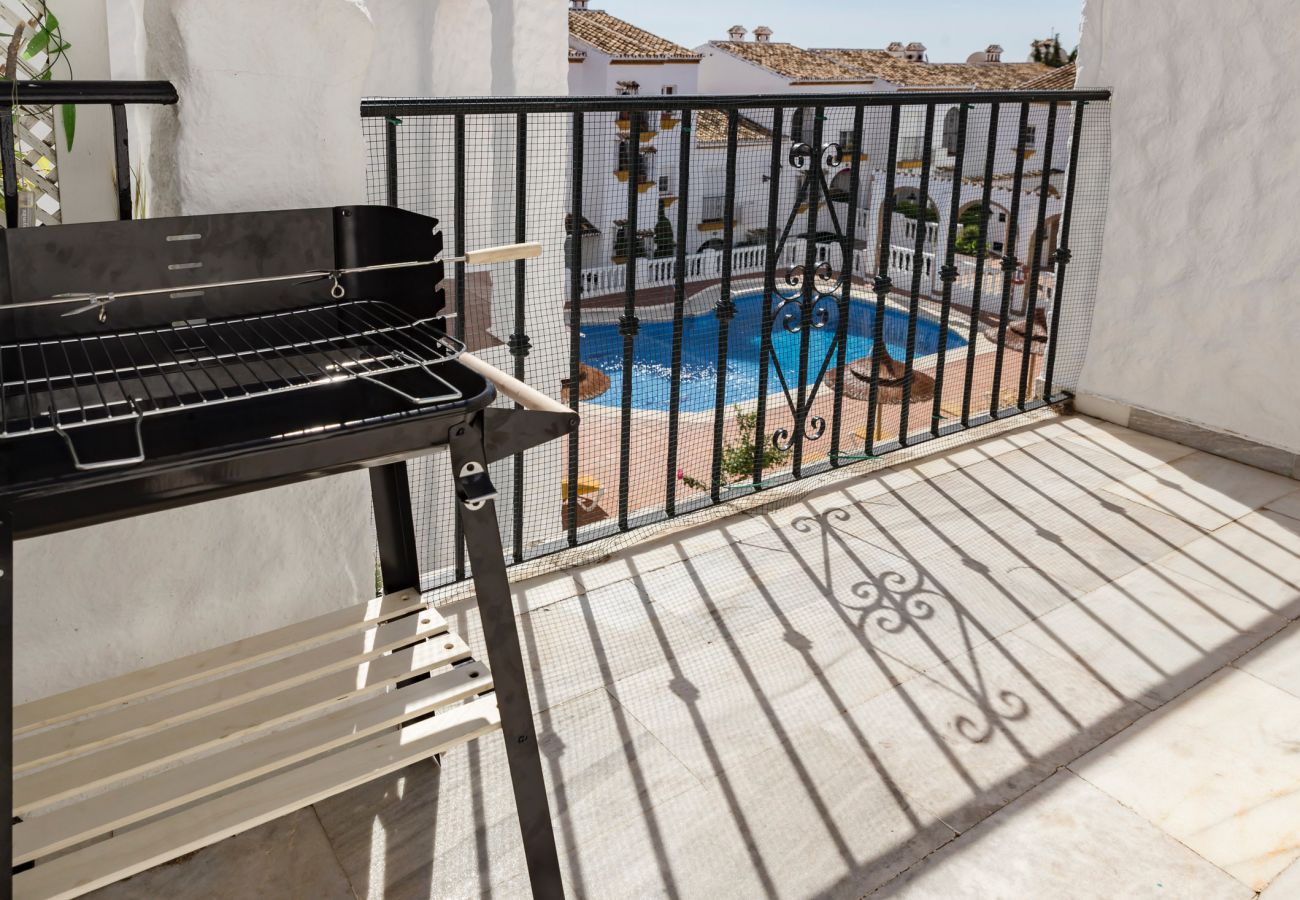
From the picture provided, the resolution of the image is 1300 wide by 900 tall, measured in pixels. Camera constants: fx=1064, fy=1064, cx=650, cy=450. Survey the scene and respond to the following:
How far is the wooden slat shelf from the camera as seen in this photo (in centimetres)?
115

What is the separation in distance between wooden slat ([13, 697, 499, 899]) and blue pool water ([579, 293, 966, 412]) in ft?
31.2

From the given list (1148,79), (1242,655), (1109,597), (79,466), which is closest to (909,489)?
(1109,597)

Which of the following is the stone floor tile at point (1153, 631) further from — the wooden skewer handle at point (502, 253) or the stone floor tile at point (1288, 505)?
the wooden skewer handle at point (502, 253)

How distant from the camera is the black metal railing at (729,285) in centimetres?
233

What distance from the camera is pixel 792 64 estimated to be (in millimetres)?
25203

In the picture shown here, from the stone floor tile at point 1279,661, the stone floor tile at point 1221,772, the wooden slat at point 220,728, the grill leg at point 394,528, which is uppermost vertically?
the grill leg at point 394,528

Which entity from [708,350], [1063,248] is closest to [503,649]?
[1063,248]

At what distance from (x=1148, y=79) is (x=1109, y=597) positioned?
61.5 inches

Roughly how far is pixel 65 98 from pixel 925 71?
1090 inches

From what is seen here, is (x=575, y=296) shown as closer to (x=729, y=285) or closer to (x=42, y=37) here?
(x=729, y=285)

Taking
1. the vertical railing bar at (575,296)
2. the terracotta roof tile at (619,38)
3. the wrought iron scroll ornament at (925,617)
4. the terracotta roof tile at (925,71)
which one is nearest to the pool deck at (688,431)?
the vertical railing bar at (575,296)

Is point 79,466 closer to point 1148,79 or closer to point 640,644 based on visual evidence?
point 640,644

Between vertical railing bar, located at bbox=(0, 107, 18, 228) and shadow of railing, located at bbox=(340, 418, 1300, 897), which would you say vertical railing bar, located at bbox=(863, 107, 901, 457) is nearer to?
shadow of railing, located at bbox=(340, 418, 1300, 897)

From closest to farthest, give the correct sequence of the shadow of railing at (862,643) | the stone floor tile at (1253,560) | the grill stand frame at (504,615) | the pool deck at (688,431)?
the grill stand frame at (504,615), the shadow of railing at (862,643), the stone floor tile at (1253,560), the pool deck at (688,431)
